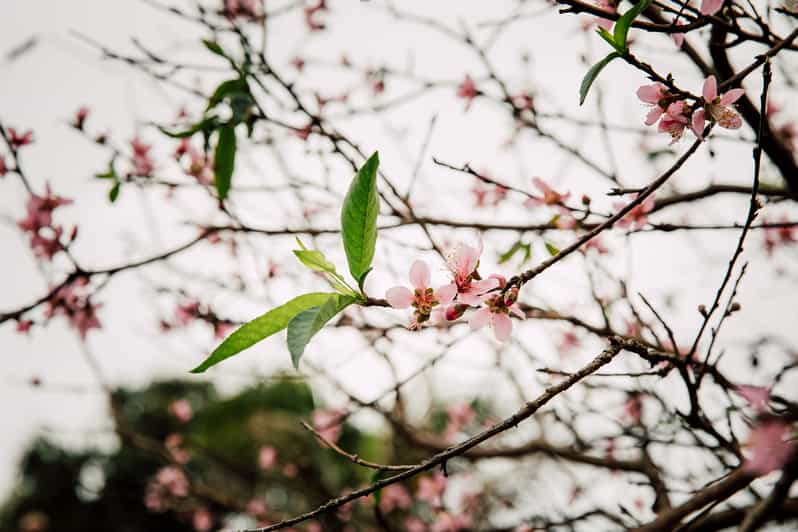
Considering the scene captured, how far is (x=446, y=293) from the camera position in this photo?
37.4 inches

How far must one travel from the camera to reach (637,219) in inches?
60.9

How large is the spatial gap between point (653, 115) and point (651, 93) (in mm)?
52

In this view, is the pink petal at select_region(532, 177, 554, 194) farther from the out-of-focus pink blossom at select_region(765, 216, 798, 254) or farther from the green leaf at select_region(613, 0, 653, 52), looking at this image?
the out-of-focus pink blossom at select_region(765, 216, 798, 254)

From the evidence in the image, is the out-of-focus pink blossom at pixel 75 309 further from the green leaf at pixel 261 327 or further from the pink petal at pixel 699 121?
the pink petal at pixel 699 121

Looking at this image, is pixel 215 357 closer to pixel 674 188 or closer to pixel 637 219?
pixel 637 219

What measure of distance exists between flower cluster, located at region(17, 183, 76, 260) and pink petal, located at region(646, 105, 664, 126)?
188 centimetres

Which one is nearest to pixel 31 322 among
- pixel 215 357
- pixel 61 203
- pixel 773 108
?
pixel 61 203

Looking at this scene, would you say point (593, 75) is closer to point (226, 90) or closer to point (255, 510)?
point (226, 90)

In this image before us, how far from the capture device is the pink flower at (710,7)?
3.34ft

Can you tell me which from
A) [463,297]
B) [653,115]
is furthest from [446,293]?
[653,115]

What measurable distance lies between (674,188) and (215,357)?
101 inches

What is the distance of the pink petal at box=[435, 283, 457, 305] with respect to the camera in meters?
0.94

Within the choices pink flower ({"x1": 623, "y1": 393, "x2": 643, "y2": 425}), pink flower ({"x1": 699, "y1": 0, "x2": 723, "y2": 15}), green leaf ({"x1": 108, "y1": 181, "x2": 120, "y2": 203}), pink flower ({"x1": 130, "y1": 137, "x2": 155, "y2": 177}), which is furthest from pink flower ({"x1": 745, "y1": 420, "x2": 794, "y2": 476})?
pink flower ({"x1": 130, "y1": 137, "x2": 155, "y2": 177})

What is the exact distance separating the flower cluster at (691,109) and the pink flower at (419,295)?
22.9 inches
